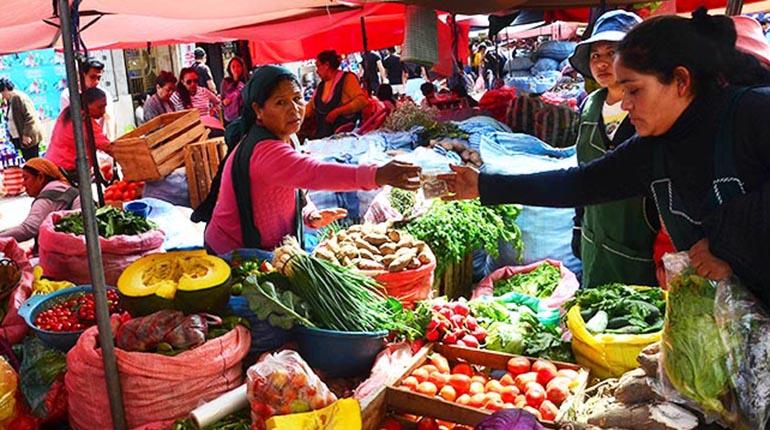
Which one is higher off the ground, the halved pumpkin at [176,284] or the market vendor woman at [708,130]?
the market vendor woman at [708,130]

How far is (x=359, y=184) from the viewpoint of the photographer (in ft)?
9.55

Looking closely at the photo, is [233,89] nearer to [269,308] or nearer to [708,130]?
[269,308]

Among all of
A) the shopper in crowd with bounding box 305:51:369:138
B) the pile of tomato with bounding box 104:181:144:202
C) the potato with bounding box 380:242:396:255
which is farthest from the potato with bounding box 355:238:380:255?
the shopper in crowd with bounding box 305:51:369:138

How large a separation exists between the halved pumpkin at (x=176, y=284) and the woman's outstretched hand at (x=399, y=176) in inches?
30.4

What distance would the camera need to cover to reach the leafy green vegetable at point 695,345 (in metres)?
1.79

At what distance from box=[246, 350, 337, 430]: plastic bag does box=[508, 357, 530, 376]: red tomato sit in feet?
2.71

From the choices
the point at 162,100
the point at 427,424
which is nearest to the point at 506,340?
the point at 427,424

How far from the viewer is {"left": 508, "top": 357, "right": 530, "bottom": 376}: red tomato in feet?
8.81

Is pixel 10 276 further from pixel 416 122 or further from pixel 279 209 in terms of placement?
pixel 416 122

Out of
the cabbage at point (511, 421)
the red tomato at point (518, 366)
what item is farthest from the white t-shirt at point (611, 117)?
the cabbage at point (511, 421)

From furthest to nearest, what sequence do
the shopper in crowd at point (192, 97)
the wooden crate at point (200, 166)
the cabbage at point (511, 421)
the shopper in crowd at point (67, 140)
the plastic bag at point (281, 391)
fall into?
the shopper in crowd at point (192, 97)
the wooden crate at point (200, 166)
the shopper in crowd at point (67, 140)
the plastic bag at point (281, 391)
the cabbage at point (511, 421)

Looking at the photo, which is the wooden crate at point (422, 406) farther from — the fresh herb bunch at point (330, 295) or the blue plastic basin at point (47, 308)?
the blue plastic basin at point (47, 308)

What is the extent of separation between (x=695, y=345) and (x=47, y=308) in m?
2.88

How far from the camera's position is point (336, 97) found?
8.49 metres
